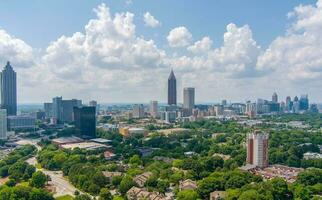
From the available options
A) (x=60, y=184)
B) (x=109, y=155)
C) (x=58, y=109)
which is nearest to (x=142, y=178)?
(x=60, y=184)

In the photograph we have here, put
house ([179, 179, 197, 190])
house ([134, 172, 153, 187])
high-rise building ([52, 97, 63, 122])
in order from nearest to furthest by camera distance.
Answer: house ([179, 179, 197, 190])
house ([134, 172, 153, 187])
high-rise building ([52, 97, 63, 122])

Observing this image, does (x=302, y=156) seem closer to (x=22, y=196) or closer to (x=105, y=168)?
(x=105, y=168)

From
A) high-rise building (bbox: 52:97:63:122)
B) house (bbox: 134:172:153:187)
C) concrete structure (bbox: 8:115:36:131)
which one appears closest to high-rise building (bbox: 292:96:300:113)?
high-rise building (bbox: 52:97:63:122)

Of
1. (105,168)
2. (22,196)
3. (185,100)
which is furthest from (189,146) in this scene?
(185,100)

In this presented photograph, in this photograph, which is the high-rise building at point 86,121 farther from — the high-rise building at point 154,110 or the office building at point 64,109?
the high-rise building at point 154,110

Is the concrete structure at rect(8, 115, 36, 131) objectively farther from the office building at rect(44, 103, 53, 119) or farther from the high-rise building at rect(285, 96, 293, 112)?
the high-rise building at rect(285, 96, 293, 112)

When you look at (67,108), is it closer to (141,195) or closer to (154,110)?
(154,110)
